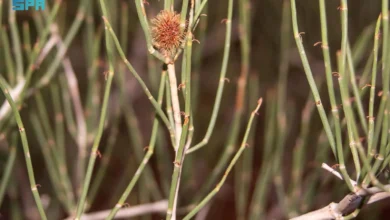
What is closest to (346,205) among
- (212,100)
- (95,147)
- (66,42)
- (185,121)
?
(185,121)

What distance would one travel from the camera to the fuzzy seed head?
0.76 metres

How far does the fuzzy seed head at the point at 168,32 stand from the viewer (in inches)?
29.9

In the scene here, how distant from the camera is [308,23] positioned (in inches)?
72.6

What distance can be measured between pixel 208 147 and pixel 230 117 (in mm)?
363

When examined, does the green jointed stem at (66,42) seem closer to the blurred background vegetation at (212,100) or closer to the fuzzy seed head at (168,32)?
the blurred background vegetation at (212,100)

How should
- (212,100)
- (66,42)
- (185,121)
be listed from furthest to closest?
(212,100) < (66,42) < (185,121)

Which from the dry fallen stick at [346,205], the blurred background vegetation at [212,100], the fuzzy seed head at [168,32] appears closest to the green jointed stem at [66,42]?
the blurred background vegetation at [212,100]

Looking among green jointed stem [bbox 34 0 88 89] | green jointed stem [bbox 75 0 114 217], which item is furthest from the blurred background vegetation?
green jointed stem [bbox 75 0 114 217]

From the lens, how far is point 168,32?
2.48ft

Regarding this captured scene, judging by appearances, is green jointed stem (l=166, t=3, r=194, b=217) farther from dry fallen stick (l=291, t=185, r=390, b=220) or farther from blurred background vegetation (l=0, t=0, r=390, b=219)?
blurred background vegetation (l=0, t=0, r=390, b=219)

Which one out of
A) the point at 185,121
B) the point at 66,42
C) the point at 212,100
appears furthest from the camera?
the point at 212,100

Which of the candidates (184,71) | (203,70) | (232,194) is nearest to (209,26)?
(203,70)

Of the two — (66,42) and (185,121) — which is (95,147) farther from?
(66,42)

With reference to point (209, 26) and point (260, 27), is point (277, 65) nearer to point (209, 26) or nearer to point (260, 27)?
point (260, 27)
